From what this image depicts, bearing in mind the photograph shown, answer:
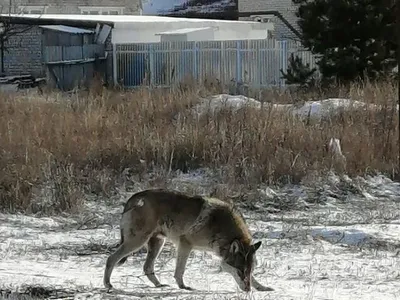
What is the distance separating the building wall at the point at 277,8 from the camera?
150 feet

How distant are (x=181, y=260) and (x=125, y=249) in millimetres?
498

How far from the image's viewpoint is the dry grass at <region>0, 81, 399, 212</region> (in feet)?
40.4

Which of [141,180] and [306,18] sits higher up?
[306,18]

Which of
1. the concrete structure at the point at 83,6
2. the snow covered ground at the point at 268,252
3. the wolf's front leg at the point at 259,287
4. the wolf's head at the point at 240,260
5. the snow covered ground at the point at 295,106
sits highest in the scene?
the concrete structure at the point at 83,6

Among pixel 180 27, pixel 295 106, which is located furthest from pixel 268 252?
pixel 180 27

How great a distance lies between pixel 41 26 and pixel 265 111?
22030 mm

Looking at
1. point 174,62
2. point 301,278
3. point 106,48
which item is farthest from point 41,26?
point 301,278

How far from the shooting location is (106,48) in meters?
34.8

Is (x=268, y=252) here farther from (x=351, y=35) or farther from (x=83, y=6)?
(x=83, y=6)

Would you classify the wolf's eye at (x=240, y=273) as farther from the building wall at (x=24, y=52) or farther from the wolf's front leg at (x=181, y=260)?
the building wall at (x=24, y=52)

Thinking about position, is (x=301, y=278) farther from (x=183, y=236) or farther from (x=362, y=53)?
(x=362, y=53)

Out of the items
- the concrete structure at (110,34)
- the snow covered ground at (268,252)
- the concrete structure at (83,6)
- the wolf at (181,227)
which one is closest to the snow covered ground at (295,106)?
the snow covered ground at (268,252)

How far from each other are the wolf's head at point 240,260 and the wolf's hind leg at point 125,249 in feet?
2.39

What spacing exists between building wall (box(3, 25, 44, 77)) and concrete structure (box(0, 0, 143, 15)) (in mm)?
14082
